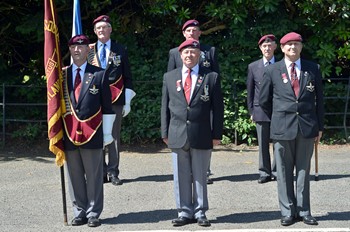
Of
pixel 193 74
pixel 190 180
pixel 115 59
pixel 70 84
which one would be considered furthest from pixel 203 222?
pixel 115 59

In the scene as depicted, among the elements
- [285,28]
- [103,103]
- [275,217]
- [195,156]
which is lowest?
[275,217]

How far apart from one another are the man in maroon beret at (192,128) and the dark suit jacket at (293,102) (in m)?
0.60

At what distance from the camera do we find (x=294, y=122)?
7.74m

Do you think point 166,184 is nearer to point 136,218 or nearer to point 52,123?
point 136,218

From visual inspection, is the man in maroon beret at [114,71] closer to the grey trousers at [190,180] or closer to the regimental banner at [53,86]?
the regimental banner at [53,86]

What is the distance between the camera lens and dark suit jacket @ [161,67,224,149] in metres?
7.73

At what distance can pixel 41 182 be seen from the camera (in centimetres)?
1014

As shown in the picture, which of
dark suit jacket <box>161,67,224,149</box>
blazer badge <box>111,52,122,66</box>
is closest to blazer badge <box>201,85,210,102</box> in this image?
dark suit jacket <box>161,67,224,149</box>

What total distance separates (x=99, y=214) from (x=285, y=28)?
19.3 ft

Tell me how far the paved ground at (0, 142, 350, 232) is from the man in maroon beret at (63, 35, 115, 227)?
0.94 ft

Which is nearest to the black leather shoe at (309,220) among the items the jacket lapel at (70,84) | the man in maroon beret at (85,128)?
the man in maroon beret at (85,128)

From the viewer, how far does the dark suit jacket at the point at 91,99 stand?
779cm

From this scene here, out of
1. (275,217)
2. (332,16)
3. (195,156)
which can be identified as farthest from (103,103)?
(332,16)

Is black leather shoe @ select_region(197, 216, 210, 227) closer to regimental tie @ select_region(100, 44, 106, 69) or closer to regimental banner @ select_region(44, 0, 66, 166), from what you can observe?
regimental banner @ select_region(44, 0, 66, 166)
